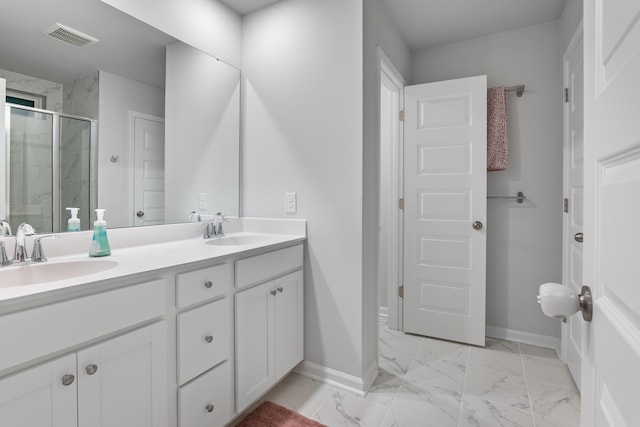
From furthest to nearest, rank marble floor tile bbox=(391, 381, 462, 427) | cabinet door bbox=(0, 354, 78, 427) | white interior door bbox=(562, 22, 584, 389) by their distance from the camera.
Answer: white interior door bbox=(562, 22, 584, 389) → marble floor tile bbox=(391, 381, 462, 427) → cabinet door bbox=(0, 354, 78, 427)

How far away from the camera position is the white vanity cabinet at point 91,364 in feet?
2.81

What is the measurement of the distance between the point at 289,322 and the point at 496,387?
1285 mm

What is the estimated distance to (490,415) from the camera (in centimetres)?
168

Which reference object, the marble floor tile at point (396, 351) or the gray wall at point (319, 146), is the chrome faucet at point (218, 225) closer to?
the gray wall at point (319, 146)

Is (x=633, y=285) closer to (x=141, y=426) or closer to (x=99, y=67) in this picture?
(x=141, y=426)

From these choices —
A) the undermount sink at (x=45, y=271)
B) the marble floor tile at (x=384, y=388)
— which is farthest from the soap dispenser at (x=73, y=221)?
the marble floor tile at (x=384, y=388)

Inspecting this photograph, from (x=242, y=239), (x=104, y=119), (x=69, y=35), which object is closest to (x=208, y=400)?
(x=242, y=239)

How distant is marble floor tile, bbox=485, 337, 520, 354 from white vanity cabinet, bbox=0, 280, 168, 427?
7.52 ft

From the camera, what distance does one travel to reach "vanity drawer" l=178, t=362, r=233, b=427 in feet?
4.25

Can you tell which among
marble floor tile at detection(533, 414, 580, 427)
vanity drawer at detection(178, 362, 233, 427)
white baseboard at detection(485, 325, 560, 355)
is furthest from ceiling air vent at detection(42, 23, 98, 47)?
white baseboard at detection(485, 325, 560, 355)

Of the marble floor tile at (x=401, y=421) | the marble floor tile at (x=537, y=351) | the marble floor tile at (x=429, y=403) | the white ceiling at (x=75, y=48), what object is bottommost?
the marble floor tile at (x=401, y=421)

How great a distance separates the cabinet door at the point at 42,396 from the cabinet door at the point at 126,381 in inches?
1.0

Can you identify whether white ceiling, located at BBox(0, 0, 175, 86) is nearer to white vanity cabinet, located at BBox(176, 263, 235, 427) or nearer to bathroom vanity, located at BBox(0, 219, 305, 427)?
bathroom vanity, located at BBox(0, 219, 305, 427)

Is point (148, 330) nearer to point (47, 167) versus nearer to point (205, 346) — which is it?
point (205, 346)
